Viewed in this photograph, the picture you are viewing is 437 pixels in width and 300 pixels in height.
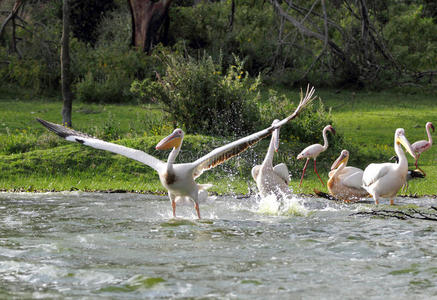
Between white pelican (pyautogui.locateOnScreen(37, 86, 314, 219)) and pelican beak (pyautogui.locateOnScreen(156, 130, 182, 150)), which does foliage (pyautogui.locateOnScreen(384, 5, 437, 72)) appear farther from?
pelican beak (pyautogui.locateOnScreen(156, 130, 182, 150))

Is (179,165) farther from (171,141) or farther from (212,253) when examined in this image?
(212,253)

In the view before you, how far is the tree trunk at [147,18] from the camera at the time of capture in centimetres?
2336

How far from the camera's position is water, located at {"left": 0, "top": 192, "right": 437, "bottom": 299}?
5.74 metres

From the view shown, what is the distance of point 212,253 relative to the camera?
22.8 feet

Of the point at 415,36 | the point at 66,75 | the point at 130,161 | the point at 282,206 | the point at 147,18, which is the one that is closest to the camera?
the point at 282,206

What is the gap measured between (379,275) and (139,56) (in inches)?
712

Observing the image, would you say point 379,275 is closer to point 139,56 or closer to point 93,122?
point 93,122

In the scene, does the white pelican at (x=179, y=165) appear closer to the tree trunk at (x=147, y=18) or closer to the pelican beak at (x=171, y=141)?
the pelican beak at (x=171, y=141)

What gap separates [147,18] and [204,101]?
1014cm

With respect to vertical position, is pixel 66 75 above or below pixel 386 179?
above

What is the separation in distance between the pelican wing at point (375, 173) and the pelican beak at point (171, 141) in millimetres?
2914

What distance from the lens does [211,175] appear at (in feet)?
41.2

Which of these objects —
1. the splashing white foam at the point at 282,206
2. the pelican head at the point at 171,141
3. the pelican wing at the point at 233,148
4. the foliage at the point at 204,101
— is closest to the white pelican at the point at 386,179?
the splashing white foam at the point at 282,206

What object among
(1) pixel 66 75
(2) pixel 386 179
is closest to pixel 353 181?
(2) pixel 386 179
